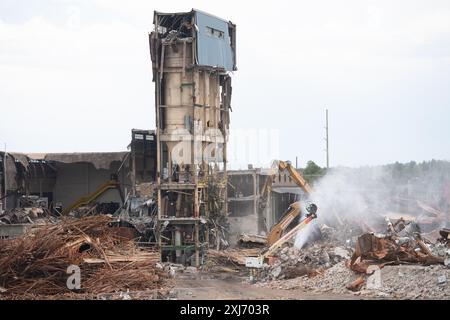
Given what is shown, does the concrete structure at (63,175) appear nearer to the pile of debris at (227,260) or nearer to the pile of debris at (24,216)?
the pile of debris at (24,216)

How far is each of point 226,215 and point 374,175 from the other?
11960mm

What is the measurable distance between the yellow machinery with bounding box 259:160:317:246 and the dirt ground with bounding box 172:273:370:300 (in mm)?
2235

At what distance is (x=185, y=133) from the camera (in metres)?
25.2

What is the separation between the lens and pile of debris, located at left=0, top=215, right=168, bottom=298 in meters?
17.7

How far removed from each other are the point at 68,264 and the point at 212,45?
11.2m

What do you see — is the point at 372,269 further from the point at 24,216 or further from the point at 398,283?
the point at 24,216

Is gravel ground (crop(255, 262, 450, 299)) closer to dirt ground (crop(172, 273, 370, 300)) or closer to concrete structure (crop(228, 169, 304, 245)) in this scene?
dirt ground (crop(172, 273, 370, 300))

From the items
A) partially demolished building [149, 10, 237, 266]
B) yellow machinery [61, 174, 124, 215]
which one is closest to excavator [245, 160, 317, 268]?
partially demolished building [149, 10, 237, 266]

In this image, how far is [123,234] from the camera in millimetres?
23938

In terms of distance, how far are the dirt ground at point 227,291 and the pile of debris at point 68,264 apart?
0.92 m

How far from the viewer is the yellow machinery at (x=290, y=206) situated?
24.0 meters

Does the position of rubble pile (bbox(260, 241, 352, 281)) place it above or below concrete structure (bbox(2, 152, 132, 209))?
below

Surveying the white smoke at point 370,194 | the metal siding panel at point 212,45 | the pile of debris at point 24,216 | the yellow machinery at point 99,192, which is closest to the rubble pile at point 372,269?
the white smoke at point 370,194
